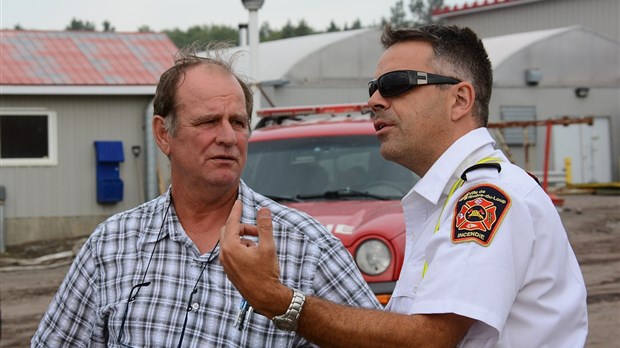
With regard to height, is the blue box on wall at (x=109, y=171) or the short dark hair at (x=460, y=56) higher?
the short dark hair at (x=460, y=56)

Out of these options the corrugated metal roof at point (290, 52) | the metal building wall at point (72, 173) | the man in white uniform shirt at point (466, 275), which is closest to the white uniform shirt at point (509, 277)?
the man in white uniform shirt at point (466, 275)

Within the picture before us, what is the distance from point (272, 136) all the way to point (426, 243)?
592 cm

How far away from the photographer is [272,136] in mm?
8375

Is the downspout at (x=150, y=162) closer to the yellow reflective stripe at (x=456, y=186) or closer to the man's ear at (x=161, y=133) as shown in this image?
the man's ear at (x=161, y=133)

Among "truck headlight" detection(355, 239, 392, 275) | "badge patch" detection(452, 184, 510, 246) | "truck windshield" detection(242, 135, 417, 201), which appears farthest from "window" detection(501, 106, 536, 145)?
"badge patch" detection(452, 184, 510, 246)

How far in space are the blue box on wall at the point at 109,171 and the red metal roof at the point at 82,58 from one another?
46.3 inches

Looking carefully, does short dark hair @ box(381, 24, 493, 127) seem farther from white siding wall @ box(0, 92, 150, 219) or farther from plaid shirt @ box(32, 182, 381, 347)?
white siding wall @ box(0, 92, 150, 219)

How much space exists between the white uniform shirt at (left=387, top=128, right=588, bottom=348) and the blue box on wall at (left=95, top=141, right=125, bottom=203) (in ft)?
55.5

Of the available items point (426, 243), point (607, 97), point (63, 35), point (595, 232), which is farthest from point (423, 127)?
point (607, 97)

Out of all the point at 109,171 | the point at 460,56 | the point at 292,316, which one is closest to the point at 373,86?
the point at 460,56

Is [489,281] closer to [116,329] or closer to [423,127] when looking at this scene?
[423,127]

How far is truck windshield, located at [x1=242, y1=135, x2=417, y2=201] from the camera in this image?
766cm

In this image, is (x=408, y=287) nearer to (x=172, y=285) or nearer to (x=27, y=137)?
(x=172, y=285)

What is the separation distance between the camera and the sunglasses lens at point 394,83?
2.67 meters
